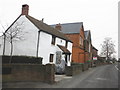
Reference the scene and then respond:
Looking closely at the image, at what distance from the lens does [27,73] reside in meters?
11.2

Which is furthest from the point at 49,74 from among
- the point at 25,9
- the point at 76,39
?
the point at 76,39

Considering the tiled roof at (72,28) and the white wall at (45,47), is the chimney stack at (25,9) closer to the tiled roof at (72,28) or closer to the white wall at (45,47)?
the white wall at (45,47)

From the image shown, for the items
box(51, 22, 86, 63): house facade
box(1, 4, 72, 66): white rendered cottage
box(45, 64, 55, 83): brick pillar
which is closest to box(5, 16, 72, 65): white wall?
box(1, 4, 72, 66): white rendered cottage

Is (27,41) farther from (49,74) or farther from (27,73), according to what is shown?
(49,74)

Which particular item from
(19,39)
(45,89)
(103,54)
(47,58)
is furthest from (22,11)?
(103,54)

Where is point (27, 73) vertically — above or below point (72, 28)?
below

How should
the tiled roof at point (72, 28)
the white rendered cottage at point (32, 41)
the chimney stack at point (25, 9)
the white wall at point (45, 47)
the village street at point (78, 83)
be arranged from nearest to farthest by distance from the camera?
1. the village street at point (78, 83)
2. the white rendered cottage at point (32, 41)
3. the white wall at point (45, 47)
4. the chimney stack at point (25, 9)
5. the tiled roof at point (72, 28)

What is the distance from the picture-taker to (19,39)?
19.7m

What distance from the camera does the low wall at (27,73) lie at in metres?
10.6

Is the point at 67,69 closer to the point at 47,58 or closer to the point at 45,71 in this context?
the point at 47,58

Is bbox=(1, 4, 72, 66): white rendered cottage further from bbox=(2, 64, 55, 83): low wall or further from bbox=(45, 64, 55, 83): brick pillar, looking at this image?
bbox=(45, 64, 55, 83): brick pillar

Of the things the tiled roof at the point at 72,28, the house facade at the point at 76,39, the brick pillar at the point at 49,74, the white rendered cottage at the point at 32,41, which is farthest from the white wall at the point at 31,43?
the tiled roof at the point at 72,28

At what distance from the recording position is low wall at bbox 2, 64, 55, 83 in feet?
34.9

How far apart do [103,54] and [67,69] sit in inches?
2195
